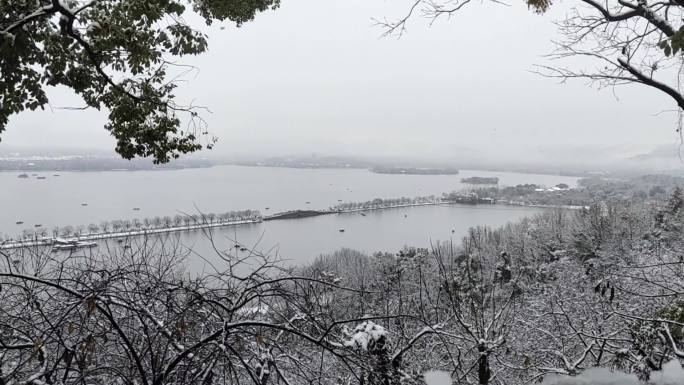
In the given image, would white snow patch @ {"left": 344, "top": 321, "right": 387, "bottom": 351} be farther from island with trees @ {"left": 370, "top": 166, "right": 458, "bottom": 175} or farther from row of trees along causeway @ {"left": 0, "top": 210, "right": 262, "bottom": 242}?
island with trees @ {"left": 370, "top": 166, "right": 458, "bottom": 175}

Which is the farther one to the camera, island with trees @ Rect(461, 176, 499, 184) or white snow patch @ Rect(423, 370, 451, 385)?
island with trees @ Rect(461, 176, 499, 184)

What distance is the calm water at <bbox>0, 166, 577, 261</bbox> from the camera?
5082 cm

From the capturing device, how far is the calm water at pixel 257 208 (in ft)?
167

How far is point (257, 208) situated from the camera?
74.6m

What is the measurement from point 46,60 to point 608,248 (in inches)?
962

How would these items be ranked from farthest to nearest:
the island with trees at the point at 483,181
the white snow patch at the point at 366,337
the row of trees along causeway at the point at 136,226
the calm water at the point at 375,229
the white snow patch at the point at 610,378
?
1. the island with trees at the point at 483,181
2. the calm water at the point at 375,229
3. the row of trees along causeway at the point at 136,226
4. the white snow patch at the point at 366,337
5. the white snow patch at the point at 610,378

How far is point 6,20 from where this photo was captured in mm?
2729

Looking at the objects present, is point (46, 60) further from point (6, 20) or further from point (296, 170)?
point (296, 170)

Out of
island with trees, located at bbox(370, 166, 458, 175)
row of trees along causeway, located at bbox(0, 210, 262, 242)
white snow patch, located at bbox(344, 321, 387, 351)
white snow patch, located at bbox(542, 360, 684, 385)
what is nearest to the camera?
white snow patch, located at bbox(542, 360, 684, 385)

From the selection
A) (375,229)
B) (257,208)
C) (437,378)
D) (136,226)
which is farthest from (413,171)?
(437,378)

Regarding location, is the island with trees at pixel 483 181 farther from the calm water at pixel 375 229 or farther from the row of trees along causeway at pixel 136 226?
the row of trees along causeway at pixel 136 226

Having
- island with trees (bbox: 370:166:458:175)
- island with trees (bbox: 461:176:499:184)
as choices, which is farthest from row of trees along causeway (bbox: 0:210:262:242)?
A: island with trees (bbox: 370:166:458:175)

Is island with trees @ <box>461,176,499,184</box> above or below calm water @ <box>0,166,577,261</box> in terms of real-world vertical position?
above

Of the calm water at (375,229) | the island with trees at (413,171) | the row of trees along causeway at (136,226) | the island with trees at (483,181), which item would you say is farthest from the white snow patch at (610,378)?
the island with trees at (413,171)
